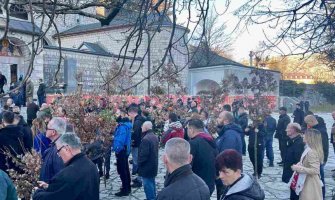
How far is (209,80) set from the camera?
36812mm

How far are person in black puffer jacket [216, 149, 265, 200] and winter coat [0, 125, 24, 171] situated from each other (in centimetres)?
387

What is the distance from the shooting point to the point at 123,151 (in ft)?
26.8

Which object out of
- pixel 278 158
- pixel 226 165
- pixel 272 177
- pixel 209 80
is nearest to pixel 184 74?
pixel 209 80

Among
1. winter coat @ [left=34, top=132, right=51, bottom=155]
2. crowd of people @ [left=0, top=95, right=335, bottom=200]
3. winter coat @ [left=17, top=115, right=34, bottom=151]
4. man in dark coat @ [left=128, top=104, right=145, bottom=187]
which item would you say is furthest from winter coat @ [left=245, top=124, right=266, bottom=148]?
winter coat @ [left=17, top=115, right=34, bottom=151]

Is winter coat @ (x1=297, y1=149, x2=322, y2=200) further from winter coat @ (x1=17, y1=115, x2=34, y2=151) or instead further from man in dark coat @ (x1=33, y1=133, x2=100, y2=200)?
winter coat @ (x1=17, y1=115, x2=34, y2=151)

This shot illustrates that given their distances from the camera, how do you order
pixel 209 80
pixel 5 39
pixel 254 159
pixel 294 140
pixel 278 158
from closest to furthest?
pixel 5 39
pixel 294 140
pixel 254 159
pixel 278 158
pixel 209 80

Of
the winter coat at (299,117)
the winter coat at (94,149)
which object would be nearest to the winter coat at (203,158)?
the winter coat at (94,149)

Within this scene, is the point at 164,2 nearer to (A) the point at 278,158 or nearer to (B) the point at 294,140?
(B) the point at 294,140

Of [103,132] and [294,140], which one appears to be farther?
[103,132]

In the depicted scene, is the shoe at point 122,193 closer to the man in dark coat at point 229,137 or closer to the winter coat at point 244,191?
the man in dark coat at point 229,137

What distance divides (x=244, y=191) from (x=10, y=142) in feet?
14.2

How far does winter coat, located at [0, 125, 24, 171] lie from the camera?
6.16 metres

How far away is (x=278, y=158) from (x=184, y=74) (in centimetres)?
2494

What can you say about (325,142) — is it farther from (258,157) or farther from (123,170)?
(123,170)
